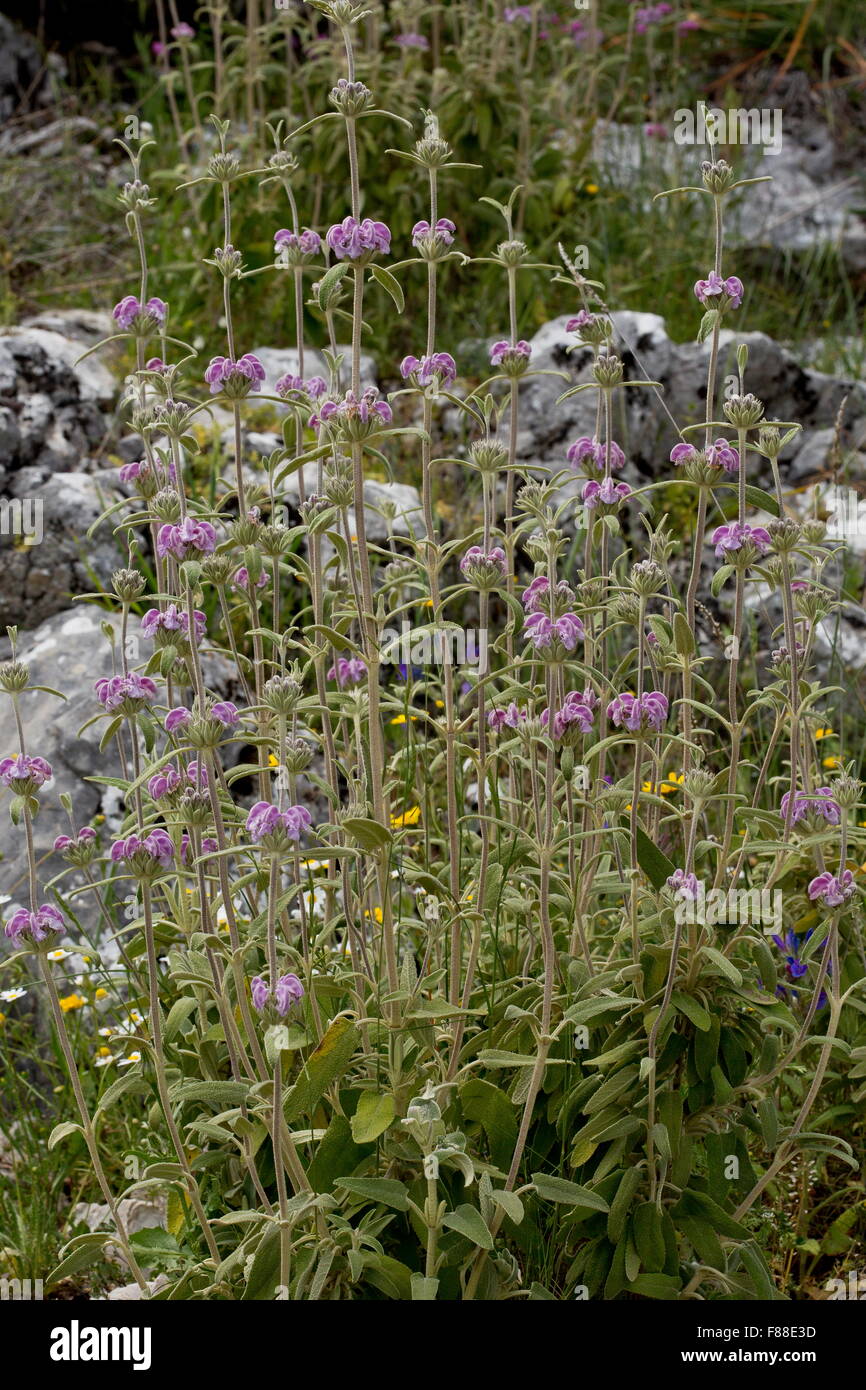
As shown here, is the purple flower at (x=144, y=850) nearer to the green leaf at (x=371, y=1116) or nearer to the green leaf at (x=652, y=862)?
the green leaf at (x=371, y=1116)

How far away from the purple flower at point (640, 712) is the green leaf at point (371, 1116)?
0.55 m

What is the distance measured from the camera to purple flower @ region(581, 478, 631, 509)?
6.07 feet

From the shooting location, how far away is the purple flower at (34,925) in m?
1.55

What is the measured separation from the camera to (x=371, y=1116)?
161 centimetres

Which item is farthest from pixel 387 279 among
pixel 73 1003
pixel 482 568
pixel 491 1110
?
pixel 73 1003

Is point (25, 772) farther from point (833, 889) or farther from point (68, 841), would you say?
point (833, 889)

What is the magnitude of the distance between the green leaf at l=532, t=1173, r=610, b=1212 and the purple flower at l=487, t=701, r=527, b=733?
0.57 metres

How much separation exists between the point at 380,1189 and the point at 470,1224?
120 millimetres

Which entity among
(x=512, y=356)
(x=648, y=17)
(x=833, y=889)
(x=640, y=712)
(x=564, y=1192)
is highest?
(x=648, y=17)

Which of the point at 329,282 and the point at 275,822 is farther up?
the point at 329,282

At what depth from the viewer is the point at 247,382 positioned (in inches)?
69.5

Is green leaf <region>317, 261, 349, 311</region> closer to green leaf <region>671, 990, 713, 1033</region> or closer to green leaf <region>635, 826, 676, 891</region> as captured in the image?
green leaf <region>635, 826, 676, 891</region>

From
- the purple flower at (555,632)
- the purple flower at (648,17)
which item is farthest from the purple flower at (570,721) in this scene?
the purple flower at (648,17)
